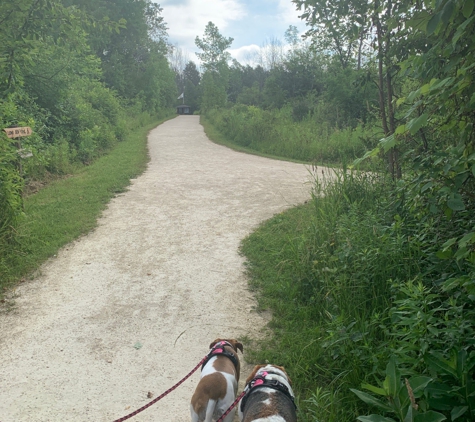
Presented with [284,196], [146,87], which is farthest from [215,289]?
[146,87]

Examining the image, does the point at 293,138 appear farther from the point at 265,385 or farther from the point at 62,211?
the point at 265,385

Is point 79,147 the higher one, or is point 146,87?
point 146,87

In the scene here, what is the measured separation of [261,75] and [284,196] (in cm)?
5662

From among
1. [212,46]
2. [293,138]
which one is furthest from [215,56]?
[293,138]

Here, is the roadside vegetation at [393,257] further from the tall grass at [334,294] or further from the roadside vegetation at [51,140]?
the roadside vegetation at [51,140]

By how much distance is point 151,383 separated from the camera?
3.32 m

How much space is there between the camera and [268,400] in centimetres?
239

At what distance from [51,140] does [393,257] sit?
39.5 ft

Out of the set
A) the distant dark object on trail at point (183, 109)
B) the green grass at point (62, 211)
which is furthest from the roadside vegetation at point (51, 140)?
the distant dark object on trail at point (183, 109)

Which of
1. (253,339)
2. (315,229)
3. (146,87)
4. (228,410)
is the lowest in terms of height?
(253,339)

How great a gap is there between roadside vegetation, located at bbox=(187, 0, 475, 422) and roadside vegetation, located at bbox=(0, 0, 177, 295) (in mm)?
3253

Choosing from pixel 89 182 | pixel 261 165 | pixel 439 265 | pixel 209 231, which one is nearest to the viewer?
pixel 439 265

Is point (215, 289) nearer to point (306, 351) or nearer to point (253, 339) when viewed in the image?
point (253, 339)

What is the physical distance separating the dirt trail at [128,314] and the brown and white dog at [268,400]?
73 centimetres
